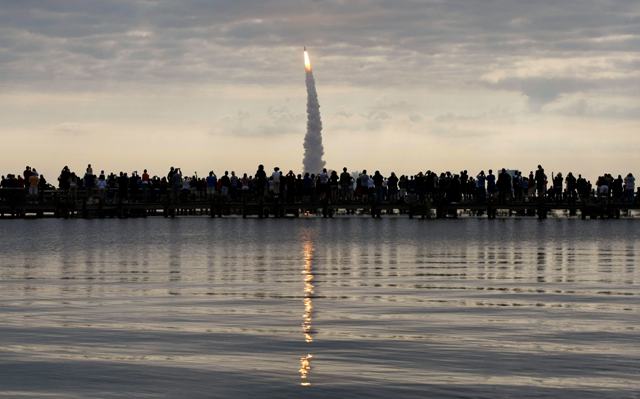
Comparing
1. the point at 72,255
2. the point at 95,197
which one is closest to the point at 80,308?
the point at 72,255

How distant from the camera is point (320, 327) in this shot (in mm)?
21281

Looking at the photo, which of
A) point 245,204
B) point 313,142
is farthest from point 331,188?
point 313,142

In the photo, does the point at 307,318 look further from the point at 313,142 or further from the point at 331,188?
the point at 313,142

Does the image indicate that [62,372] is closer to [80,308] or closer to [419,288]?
[80,308]

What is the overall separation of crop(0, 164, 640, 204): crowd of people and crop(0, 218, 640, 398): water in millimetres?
51466

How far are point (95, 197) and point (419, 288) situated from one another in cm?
7455

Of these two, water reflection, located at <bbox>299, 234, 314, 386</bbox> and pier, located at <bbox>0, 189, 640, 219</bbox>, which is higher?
pier, located at <bbox>0, 189, 640, 219</bbox>

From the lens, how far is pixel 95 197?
102m

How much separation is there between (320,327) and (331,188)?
7709cm

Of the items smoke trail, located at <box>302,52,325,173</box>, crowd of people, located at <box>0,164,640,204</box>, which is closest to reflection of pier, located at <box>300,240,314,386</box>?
crowd of people, located at <box>0,164,640,204</box>

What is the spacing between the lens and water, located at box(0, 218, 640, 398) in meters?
15.3

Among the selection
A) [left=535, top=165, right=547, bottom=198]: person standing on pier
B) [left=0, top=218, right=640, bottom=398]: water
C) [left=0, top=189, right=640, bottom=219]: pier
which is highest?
[left=535, top=165, right=547, bottom=198]: person standing on pier

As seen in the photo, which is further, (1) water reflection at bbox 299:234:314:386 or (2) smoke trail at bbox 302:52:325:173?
(2) smoke trail at bbox 302:52:325:173

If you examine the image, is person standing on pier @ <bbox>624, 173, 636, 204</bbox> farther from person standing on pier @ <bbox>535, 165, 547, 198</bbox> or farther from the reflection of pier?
the reflection of pier
